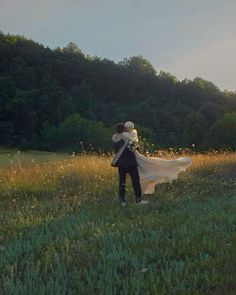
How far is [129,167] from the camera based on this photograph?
11.1m

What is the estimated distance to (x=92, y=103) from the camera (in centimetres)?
9881

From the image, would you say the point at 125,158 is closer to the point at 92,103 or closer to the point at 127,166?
the point at 127,166

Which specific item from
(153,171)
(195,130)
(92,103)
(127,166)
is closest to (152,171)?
(153,171)

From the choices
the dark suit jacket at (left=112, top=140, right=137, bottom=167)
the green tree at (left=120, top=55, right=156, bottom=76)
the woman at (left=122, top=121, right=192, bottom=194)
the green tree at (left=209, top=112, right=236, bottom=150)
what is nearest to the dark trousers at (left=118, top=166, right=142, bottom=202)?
the dark suit jacket at (left=112, top=140, right=137, bottom=167)

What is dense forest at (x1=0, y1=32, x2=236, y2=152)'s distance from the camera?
8200 centimetres

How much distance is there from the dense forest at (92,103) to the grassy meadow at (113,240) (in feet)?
197

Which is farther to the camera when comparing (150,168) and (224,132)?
(224,132)

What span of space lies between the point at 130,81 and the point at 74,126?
28.0 metres

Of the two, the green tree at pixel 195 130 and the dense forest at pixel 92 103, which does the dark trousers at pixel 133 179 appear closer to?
the dense forest at pixel 92 103

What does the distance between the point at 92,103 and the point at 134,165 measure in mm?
88274

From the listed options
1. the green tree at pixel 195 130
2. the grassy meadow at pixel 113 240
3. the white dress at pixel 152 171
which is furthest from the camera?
the green tree at pixel 195 130

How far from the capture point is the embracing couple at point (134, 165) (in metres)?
11.0

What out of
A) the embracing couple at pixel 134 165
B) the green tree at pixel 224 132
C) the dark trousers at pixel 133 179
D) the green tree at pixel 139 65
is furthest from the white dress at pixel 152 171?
the green tree at pixel 139 65

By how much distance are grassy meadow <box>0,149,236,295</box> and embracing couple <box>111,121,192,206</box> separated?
27cm
